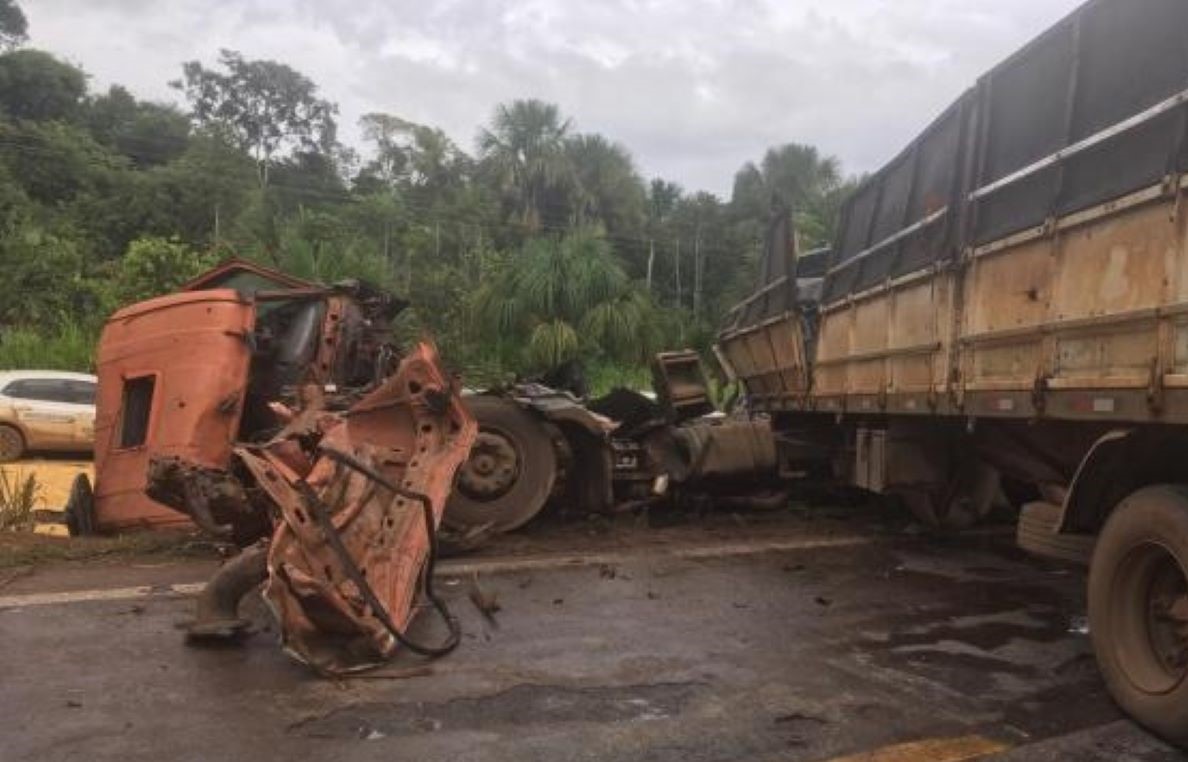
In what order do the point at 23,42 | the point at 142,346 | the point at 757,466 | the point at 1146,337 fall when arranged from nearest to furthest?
the point at 1146,337
the point at 142,346
the point at 757,466
the point at 23,42

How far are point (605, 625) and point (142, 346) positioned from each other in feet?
13.4

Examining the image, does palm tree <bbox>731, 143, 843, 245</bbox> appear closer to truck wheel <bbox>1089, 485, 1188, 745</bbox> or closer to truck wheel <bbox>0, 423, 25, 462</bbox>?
truck wheel <bbox>0, 423, 25, 462</bbox>

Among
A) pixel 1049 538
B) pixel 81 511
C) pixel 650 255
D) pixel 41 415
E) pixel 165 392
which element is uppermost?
pixel 650 255

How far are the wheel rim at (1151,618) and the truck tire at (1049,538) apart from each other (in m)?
0.39

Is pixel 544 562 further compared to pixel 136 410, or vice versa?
pixel 136 410

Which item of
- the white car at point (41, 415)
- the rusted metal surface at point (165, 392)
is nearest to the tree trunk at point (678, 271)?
the white car at point (41, 415)

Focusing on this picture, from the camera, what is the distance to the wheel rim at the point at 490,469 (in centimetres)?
846

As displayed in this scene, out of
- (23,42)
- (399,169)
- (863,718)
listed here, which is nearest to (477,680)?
(863,718)

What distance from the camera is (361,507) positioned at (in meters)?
Answer: 5.48

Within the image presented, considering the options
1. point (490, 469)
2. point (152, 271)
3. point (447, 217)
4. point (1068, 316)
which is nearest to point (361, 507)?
point (490, 469)

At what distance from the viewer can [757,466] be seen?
10164mm

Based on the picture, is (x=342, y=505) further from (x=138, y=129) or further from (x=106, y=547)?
(x=138, y=129)

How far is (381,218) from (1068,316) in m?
39.1

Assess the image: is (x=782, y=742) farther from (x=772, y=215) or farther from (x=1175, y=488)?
(x=772, y=215)
